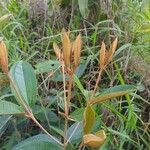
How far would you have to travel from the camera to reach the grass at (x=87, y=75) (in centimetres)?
116

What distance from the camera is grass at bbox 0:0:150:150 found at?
1159 millimetres

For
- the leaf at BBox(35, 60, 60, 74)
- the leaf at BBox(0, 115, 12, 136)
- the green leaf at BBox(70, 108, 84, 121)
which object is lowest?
the leaf at BBox(0, 115, 12, 136)

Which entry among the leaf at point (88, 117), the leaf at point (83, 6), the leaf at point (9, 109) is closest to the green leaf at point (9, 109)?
the leaf at point (9, 109)

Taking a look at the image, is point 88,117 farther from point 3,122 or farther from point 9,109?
point 3,122

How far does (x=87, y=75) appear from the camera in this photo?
55.2 inches

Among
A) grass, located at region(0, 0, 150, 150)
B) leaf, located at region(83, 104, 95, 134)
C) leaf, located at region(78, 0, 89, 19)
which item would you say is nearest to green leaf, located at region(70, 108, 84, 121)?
grass, located at region(0, 0, 150, 150)

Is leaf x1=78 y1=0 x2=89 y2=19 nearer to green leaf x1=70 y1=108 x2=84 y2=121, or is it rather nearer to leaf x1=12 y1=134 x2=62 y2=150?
green leaf x1=70 y1=108 x2=84 y2=121

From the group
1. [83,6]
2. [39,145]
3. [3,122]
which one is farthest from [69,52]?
[83,6]

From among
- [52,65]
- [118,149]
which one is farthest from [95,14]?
[118,149]

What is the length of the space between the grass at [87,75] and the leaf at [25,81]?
0.27 feet

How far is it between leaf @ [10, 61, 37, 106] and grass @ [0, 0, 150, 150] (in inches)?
3.2

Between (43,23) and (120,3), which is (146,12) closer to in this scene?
(120,3)

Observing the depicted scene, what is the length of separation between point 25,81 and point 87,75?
1.30ft

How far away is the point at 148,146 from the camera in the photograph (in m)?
1.18
